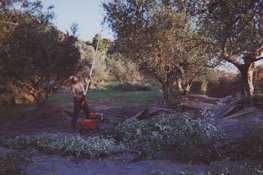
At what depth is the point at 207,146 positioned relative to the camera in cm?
1029

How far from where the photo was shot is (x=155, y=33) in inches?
780

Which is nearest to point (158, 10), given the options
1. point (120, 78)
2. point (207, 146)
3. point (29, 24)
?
point (29, 24)

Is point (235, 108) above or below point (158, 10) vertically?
below

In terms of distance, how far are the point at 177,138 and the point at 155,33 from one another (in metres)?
9.70

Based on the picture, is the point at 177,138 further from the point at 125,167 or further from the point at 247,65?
the point at 247,65

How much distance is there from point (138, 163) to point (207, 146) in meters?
1.92

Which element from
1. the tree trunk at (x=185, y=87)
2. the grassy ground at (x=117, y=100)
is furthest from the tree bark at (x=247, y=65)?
the grassy ground at (x=117, y=100)

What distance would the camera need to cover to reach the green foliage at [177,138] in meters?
10.2

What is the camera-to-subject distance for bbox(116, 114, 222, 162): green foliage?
1024 cm

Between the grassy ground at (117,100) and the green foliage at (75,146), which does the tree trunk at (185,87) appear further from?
the green foliage at (75,146)

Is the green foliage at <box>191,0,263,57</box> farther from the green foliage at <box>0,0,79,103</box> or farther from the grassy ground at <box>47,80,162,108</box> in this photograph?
the grassy ground at <box>47,80,162,108</box>

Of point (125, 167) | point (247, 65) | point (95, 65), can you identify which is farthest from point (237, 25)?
point (95, 65)

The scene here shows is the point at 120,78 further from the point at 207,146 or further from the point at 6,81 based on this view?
the point at 207,146

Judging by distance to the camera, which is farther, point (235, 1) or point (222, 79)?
point (222, 79)
